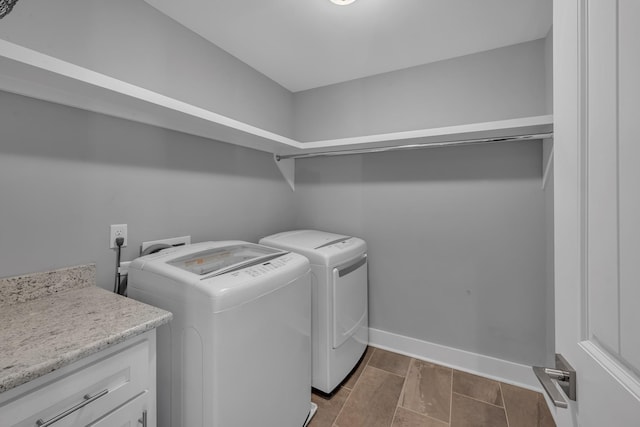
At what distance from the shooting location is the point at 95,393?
79 cm

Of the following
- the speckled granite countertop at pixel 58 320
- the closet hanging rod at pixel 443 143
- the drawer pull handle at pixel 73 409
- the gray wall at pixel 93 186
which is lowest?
the drawer pull handle at pixel 73 409

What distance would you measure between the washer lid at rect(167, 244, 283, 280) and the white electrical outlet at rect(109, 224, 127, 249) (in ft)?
1.14

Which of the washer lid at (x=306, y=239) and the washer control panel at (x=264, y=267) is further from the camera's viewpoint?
the washer lid at (x=306, y=239)

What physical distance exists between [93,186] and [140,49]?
777 mm

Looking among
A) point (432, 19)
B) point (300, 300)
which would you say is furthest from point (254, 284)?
point (432, 19)

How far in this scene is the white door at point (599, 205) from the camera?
382 mm

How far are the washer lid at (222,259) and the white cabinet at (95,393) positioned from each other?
0.33m

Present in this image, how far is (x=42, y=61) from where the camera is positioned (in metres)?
0.84

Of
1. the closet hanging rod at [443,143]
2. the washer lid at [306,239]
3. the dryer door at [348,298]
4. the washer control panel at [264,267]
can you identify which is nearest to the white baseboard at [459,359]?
the dryer door at [348,298]

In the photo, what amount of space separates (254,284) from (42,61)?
3.39ft

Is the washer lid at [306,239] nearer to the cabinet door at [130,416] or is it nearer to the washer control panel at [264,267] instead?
the washer control panel at [264,267]

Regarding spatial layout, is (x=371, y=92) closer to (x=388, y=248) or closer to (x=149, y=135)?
(x=388, y=248)

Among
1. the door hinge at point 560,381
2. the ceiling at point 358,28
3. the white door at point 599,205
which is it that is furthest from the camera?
the ceiling at point 358,28

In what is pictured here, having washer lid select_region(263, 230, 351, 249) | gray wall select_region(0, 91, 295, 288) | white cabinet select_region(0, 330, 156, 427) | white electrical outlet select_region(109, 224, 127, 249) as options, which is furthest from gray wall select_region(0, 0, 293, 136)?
white cabinet select_region(0, 330, 156, 427)
